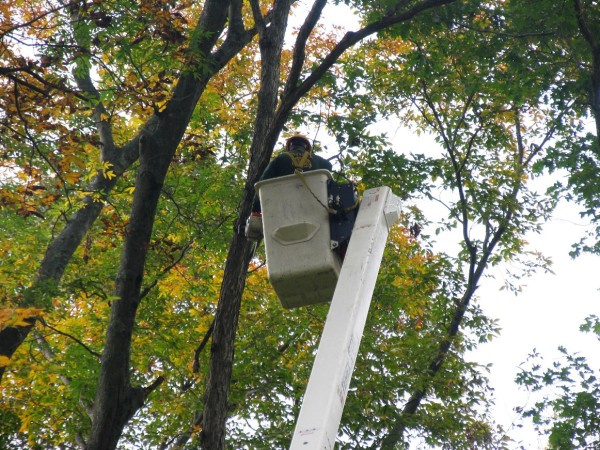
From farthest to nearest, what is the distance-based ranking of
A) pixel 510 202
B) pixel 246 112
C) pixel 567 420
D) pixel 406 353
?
pixel 510 202
pixel 246 112
pixel 567 420
pixel 406 353

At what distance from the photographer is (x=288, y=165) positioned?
4613mm

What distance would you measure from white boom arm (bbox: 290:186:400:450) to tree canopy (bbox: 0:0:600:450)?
226 cm

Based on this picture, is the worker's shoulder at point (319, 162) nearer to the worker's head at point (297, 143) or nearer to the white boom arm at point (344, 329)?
the worker's head at point (297, 143)

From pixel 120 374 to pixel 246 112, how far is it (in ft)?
27.5

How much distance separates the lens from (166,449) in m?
12.2

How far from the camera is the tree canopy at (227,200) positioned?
5.89 meters

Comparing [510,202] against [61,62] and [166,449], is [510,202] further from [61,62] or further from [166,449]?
[61,62]

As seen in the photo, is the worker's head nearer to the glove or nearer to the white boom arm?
the glove

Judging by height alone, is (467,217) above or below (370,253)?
above

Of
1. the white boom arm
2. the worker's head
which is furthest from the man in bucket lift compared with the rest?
the white boom arm

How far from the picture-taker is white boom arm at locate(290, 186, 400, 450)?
2.29 meters

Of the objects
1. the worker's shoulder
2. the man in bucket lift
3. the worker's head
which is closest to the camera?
the man in bucket lift

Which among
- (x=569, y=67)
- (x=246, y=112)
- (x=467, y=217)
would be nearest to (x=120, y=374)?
(x=569, y=67)

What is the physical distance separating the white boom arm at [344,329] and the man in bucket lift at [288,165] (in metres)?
1.09
